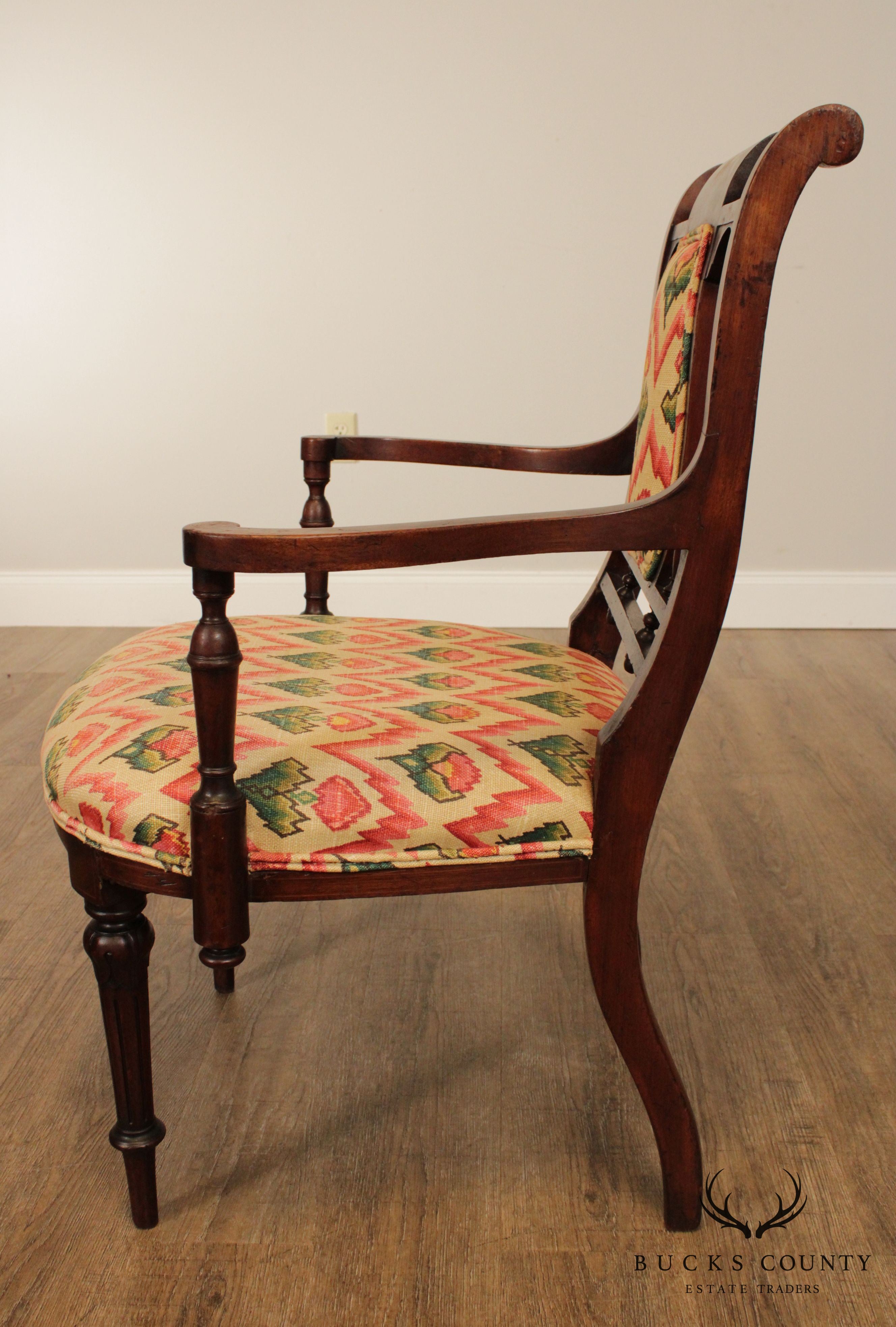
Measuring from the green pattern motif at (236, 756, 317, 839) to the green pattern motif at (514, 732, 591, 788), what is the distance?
167 millimetres

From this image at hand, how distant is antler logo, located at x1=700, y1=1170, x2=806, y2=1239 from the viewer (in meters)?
0.95

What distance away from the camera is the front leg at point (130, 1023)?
87 cm

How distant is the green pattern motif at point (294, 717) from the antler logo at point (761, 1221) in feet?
1.73

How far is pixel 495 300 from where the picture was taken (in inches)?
111

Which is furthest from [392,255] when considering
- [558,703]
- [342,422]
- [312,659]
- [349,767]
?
[349,767]

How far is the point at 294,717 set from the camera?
90cm

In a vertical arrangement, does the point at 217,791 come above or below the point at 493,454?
below

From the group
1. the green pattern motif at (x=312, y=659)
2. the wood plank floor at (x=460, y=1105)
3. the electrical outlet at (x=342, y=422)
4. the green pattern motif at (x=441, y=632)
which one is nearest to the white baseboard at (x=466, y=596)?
the electrical outlet at (x=342, y=422)

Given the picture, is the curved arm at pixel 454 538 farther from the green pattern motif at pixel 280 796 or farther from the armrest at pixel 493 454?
the armrest at pixel 493 454

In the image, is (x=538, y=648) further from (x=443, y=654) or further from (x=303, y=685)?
(x=303, y=685)

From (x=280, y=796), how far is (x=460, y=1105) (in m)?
0.46

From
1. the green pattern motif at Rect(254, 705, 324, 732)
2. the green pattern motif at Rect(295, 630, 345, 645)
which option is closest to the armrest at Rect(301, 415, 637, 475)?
the green pattern motif at Rect(295, 630, 345, 645)

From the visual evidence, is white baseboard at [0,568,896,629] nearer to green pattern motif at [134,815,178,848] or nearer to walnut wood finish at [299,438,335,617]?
walnut wood finish at [299,438,335,617]

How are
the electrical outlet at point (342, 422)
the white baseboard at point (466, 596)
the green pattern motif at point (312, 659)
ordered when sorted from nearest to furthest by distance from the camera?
the green pattern motif at point (312, 659)
the electrical outlet at point (342, 422)
the white baseboard at point (466, 596)
